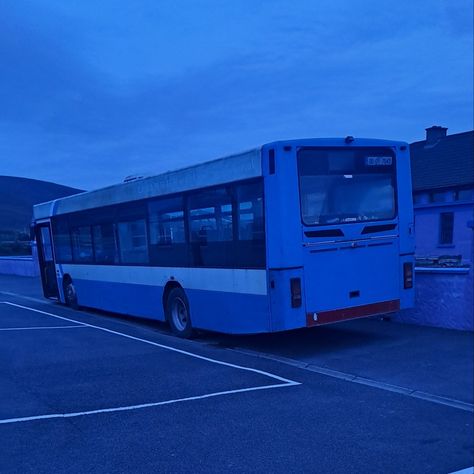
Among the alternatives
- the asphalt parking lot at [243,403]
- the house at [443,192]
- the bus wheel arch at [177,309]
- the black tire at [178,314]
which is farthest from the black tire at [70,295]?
the house at [443,192]

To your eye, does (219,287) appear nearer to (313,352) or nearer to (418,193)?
(313,352)

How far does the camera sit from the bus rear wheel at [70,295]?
16062 mm

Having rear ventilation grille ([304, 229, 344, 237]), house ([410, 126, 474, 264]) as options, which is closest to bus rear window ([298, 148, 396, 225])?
rear ventilation grille ([304, 229, 344, 237])

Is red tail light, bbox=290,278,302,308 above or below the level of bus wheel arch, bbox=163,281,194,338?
above

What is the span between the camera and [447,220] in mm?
29203

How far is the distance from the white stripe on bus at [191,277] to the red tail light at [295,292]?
400mm

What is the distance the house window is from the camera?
94.8 ft

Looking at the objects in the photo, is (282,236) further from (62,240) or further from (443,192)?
(443,192)

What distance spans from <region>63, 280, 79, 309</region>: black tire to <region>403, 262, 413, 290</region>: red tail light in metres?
9.42

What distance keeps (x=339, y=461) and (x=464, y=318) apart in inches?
228

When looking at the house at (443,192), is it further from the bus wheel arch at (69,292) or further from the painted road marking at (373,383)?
the painted road marking at (373,383)

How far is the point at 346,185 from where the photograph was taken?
8938 mm

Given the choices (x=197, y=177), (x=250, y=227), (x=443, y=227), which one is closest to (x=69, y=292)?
(x=197, y=177)

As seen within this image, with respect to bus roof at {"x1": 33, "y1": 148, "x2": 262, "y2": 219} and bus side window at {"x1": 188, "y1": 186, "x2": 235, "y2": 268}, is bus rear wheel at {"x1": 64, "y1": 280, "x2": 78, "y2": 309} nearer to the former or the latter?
bus roof at {"x1": 33, "y1": 148, "x2": 262, "y2": 219}
